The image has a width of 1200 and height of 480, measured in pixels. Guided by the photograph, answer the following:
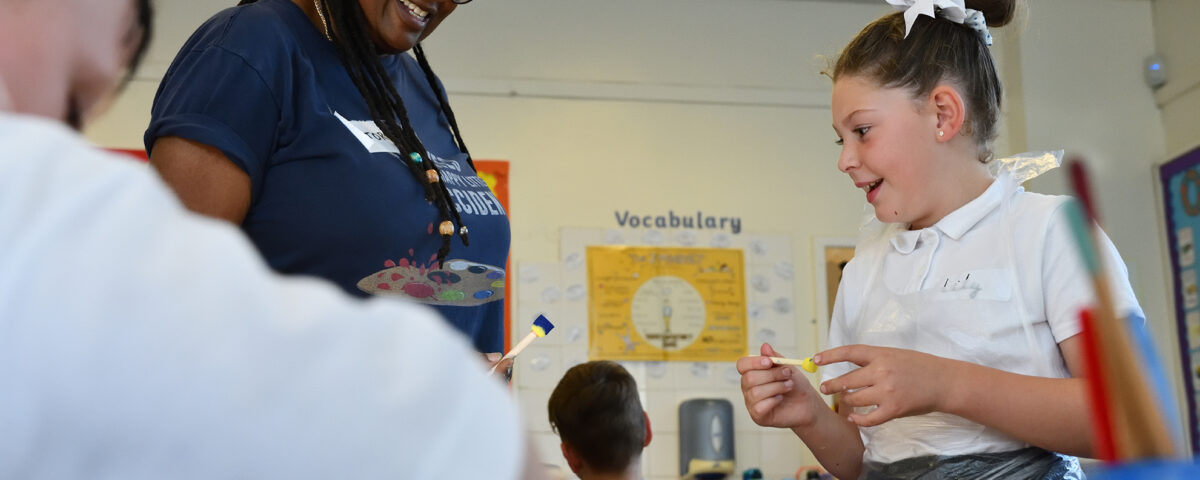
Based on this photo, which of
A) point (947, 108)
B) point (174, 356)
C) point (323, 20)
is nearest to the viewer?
point (174, 356)

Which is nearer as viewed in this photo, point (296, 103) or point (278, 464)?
point (278, 464)

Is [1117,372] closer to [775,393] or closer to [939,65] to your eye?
[775,393]

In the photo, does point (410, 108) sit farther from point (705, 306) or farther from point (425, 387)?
point (705, 306)

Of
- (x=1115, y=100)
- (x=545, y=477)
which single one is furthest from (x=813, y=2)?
(x=545, y=477)

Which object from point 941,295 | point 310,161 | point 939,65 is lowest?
point 941,295

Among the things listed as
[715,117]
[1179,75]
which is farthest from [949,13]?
[1179,75]

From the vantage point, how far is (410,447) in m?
0.32

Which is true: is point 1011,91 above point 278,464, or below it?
above

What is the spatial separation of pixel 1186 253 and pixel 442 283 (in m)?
3.54

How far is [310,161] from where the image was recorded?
1.03 meters

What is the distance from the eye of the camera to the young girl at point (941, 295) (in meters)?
1.06

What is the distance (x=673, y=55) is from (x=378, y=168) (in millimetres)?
3036

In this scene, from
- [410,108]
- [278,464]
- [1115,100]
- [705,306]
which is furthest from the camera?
[1115,100]

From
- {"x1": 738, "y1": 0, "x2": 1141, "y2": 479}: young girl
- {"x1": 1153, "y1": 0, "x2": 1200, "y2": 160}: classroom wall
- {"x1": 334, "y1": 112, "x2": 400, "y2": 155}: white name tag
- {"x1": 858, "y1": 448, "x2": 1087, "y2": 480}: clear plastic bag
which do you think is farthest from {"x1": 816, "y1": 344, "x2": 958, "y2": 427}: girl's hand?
{"x1": 1153, "y1": 0, "x2": 1200, "y2": 160}: classroom wall
